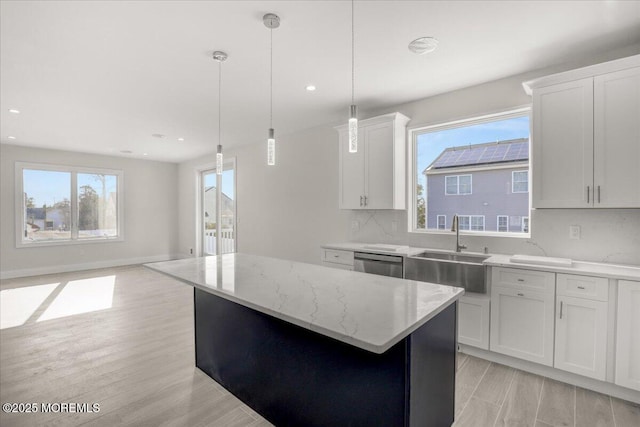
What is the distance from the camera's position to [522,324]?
258 cm

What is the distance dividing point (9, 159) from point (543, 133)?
860 cm

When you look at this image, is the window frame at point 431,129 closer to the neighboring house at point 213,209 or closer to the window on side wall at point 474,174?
the window on side wall at point 474,174

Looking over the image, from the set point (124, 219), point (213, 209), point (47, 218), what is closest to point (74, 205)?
point (47, 218)

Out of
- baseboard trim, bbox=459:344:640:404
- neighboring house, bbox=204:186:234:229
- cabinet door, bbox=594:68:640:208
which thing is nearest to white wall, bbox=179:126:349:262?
neighboring house, bbox=204:186:234:229

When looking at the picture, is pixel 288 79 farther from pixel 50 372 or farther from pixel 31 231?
pixel 31 231

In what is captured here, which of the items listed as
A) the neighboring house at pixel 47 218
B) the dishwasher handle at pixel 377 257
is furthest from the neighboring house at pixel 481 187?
the neighboring house at pixel 47 218

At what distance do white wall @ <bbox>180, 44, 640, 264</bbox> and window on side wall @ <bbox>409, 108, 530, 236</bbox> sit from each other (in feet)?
0.44

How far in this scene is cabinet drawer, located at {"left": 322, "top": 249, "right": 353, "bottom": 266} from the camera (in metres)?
3.71

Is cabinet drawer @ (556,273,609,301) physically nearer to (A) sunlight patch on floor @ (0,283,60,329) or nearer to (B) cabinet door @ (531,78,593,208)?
(B) cabinet door @ (531,78,593,208)

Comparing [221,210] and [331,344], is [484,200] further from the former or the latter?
[221,210]

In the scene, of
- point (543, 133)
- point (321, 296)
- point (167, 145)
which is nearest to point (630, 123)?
point (543, 133)

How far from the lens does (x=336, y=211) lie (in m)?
4.62

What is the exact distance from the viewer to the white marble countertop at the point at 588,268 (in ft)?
7.20

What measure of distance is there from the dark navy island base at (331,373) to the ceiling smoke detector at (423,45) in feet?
6.56
